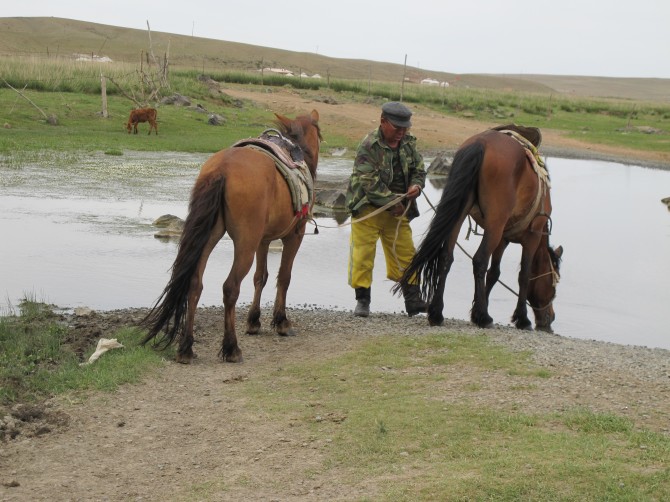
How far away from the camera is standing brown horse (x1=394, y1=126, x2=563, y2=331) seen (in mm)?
9016

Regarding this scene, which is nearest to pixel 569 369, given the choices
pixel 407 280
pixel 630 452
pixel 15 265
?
pixel 630 452

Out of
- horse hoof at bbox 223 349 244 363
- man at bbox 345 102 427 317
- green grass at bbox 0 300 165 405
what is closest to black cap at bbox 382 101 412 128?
man at bbox 345 102 427 317

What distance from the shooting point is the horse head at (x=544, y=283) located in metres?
10.5

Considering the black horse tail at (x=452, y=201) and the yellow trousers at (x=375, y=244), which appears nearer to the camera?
the black horse tail at (x=452, y=201)

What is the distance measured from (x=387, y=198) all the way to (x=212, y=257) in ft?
14.8

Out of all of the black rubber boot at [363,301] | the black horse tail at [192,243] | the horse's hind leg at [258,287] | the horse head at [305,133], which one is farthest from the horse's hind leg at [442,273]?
the black horse tail at [192,243]

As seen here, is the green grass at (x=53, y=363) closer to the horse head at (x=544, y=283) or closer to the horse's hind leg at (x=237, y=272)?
the horse's hind leg at (x=237, y=272)

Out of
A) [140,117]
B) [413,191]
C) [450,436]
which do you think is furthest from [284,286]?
[140,117]

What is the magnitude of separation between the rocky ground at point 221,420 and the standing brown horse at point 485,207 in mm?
557

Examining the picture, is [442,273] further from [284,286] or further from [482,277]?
[284,286]

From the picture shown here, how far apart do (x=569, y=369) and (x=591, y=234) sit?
1140 cm

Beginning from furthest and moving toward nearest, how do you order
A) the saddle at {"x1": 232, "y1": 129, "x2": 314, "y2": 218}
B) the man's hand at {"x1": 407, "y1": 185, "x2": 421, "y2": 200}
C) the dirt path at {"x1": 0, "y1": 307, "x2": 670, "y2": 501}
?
1. the man's hand at {"x1": 407, "y1": 185, "x2": 421, "y2": 200}
2. the saddle at {"x1": 232, "y1": 129, "x2": 314, "y2": 218}
3. the dirt path at {"x1": 0, "y1": 307, "x2": 670, "y2": 501}

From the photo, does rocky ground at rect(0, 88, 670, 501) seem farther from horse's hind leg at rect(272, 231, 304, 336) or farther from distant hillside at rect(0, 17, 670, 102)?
distant hillside at rect(0, 17, 670, 102)

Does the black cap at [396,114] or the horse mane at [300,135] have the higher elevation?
the black cap at [396,114]
